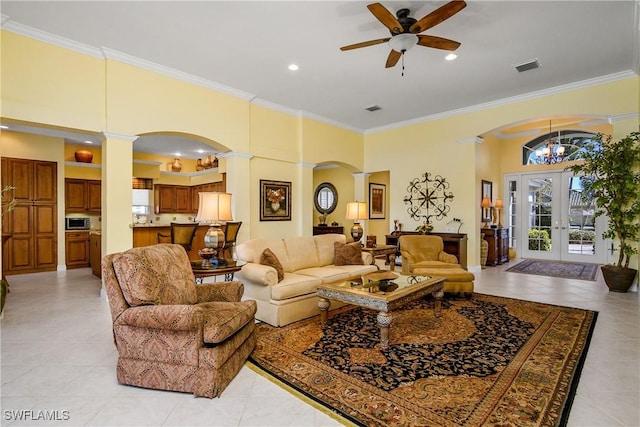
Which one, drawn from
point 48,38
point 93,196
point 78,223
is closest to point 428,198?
point 48,38

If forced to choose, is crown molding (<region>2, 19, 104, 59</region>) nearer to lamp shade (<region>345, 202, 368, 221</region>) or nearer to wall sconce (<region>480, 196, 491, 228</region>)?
lamp shade (<region>345, 202, 368, 221</region>)

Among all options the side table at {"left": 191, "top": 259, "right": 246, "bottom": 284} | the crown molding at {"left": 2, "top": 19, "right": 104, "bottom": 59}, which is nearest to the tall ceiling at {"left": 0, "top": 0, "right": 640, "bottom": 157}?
the crown molding at {"left": 2, "top": 19, "right": 104, "bottom": 59}

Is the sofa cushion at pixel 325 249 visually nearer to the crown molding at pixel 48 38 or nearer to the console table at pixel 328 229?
the crown molding at pixel 48 38

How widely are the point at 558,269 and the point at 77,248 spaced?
1070cm

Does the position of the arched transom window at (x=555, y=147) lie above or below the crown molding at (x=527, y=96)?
below

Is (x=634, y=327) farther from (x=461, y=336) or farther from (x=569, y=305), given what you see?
(x=461, y=336)

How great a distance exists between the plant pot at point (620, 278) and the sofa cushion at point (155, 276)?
19.6 ft

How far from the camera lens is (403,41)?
3.40m

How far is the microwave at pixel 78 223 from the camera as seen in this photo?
7.34 metres

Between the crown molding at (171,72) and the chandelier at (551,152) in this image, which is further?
the chandelier at (551,152)

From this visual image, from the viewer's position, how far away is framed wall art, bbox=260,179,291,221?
6.20m

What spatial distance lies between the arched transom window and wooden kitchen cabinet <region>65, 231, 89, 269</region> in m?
11.2

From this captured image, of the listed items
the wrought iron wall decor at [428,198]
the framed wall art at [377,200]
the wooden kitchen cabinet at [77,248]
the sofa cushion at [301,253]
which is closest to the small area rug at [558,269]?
the wrought iron wall decor at [428,198]

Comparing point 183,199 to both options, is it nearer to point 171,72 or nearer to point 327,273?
point 171,72
